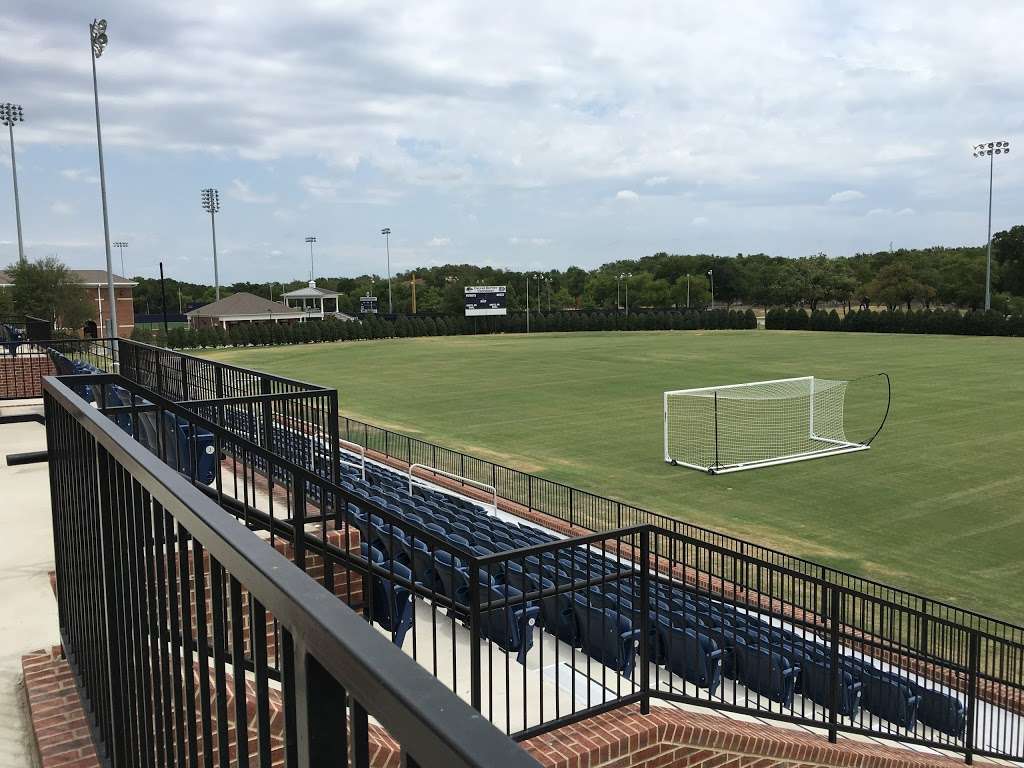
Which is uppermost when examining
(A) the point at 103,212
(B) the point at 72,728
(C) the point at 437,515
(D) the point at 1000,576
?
(A) the point at 103,212

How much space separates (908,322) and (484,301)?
44683 mm

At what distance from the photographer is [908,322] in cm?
9112

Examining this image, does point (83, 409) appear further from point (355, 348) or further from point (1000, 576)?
point (355, 348)

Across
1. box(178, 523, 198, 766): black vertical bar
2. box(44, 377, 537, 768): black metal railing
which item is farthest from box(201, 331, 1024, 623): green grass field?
box(178, 523, 198, 766): black vertical bar

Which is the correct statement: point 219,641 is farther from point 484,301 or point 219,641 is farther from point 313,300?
point 313,300

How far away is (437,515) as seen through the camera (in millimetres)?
14172

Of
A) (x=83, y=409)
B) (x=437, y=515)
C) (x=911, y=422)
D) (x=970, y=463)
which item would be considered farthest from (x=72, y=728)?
Result: (x=911, y=422)

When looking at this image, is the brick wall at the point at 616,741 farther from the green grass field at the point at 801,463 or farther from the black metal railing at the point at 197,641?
the green grass field at the point at 801,463

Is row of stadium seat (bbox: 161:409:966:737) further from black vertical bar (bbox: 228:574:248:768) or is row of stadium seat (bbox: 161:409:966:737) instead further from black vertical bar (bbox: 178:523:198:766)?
black vertical bar (bbox: 228:574:248:768)

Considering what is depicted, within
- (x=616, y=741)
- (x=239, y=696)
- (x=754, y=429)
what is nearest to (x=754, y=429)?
(x=754, y=429)

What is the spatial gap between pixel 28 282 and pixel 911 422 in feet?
145

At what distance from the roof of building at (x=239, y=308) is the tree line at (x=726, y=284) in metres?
23.2

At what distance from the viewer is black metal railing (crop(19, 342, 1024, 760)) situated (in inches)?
244

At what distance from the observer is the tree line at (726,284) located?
120875mm
